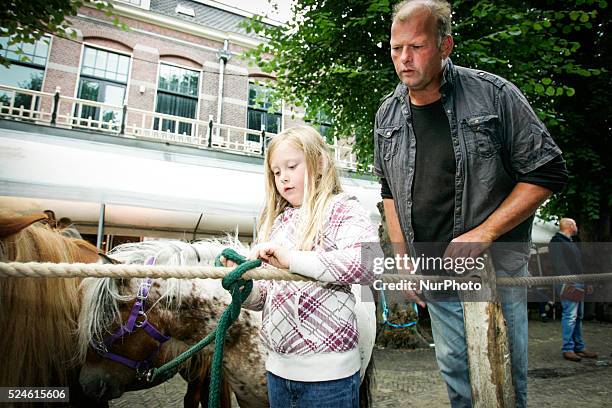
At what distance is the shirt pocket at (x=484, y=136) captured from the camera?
1243mm

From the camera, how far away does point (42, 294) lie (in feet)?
4.68

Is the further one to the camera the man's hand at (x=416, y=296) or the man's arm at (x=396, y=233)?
the man's arm at (x=396, y=233)

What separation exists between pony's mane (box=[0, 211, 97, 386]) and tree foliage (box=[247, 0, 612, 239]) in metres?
3.63

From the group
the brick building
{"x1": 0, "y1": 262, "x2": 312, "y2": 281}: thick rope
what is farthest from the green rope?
the brick building

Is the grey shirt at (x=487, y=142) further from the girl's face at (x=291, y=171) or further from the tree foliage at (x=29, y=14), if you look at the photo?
the tree foliage at (x=29, y=14)

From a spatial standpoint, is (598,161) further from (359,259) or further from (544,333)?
(359,259)

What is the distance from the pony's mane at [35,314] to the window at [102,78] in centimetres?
856

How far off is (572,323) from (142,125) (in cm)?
881

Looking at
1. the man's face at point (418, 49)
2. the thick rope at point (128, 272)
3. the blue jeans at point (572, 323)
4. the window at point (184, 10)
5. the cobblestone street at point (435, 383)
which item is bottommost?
the cobblestone street at point (435, 383)

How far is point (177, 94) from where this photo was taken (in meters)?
9.94

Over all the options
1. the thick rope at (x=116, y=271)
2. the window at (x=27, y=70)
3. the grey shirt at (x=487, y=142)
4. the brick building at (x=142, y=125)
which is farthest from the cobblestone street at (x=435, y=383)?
the window at (x=27, y=70)

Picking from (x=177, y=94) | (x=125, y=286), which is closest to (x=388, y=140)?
(x=125, y=286)

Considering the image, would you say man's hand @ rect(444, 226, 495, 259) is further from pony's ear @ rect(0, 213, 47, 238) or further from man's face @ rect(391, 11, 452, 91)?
pony's ear @ rect(0, 213, 47, 238)

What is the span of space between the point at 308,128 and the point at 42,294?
52.0 inches
